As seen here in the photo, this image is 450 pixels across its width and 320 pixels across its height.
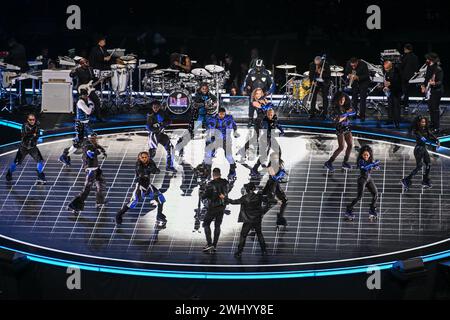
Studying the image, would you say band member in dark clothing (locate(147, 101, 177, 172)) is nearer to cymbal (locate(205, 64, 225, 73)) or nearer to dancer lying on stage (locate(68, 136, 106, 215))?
dancer lying on stage (locate(68, 136, 106, 215))

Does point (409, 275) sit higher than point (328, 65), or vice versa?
point (328, 65)

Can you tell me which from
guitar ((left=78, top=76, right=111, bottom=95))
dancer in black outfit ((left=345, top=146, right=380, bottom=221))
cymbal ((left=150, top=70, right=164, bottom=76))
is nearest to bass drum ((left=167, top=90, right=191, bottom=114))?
cymbal ((left=150, top=70, right=164, bottom=76))

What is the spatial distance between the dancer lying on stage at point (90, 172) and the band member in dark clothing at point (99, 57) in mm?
4784

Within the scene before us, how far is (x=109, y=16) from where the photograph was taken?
117ft

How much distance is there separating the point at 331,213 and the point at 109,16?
10729 millimetres

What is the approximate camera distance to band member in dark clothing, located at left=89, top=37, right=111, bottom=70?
31859 millimetres

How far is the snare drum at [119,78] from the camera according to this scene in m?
32.2

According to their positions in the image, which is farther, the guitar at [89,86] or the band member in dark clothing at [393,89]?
the guitar at [89,86]

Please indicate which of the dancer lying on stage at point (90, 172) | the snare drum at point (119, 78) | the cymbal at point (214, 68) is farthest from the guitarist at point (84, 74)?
the dancer lying on stage at point (90, 172)

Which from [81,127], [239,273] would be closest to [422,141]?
[239,273]

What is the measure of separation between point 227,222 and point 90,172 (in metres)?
2.74

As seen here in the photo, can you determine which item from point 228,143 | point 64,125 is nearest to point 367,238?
point 228,143

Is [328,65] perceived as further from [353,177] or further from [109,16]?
[109,16]

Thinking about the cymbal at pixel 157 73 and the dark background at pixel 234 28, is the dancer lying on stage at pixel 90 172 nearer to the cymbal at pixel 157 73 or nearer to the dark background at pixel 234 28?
the cymbal at pixel 157 73
